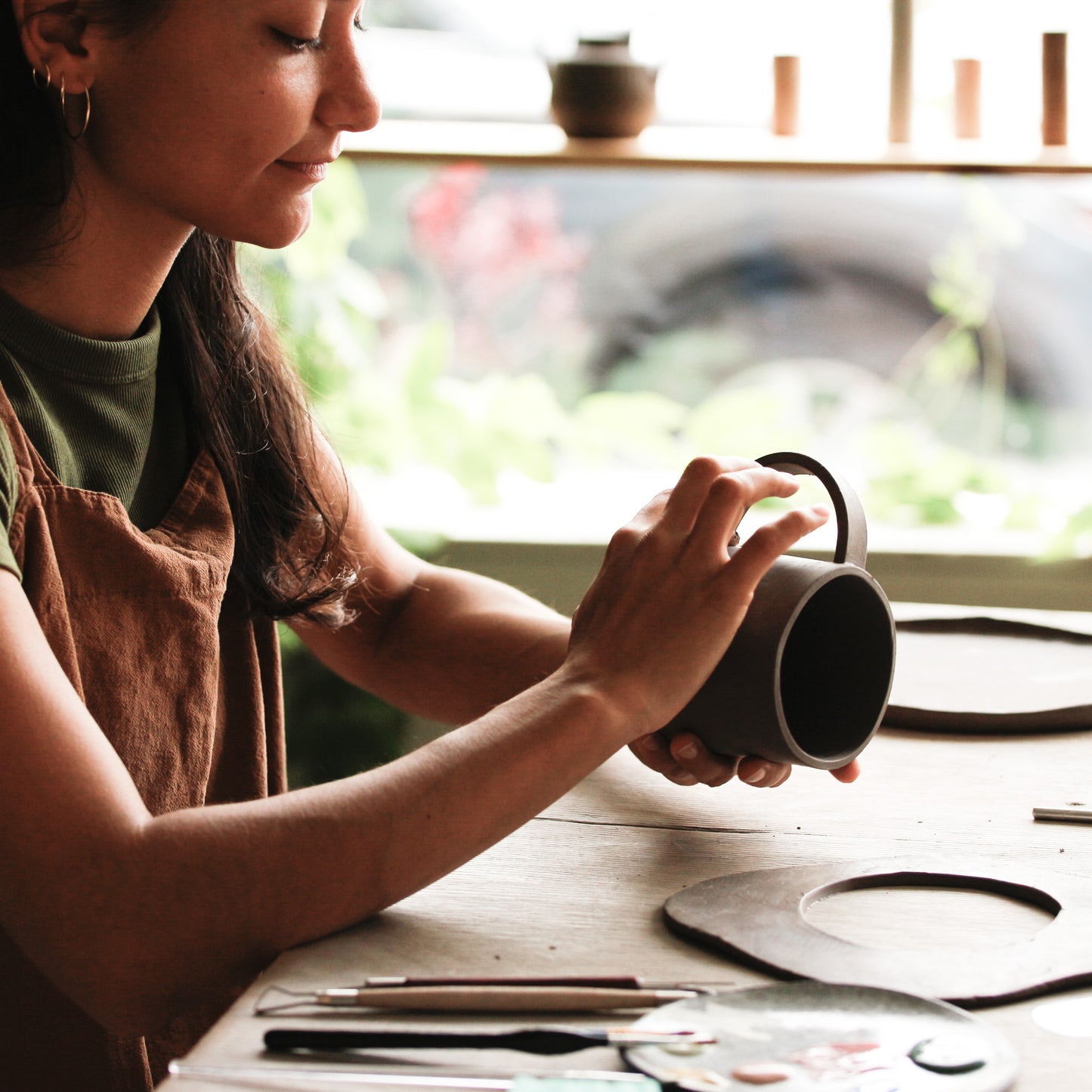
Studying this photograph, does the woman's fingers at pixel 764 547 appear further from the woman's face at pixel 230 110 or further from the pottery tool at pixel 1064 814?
the woman's face at pixel 230 110

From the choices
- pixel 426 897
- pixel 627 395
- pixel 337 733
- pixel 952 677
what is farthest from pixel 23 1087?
pixel 627 395

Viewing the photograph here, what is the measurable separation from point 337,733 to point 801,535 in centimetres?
178

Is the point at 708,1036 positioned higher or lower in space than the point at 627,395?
lower

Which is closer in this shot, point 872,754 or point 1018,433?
point 872,754

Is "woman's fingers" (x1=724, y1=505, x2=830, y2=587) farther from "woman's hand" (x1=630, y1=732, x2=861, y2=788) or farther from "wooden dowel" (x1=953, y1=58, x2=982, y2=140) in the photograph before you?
"wooden dowel" (x1=953, y1=58, x2=982, y2=140)

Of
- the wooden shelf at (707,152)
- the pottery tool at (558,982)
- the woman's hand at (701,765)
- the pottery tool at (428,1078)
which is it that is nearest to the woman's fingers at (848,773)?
the woman's hand at (701,765)

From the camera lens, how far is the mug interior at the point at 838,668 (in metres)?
0.92

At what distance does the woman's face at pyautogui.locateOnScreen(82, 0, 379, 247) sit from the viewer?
0.93m

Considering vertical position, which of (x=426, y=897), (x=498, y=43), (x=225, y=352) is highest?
(x=498, y=43)

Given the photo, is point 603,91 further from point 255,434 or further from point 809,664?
point 809,664

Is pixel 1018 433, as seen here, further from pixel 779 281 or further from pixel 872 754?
pixel 872 754

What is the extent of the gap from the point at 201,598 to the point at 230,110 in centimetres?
37

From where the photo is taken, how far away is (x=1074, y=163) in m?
2.38

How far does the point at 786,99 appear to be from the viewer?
2.53m
